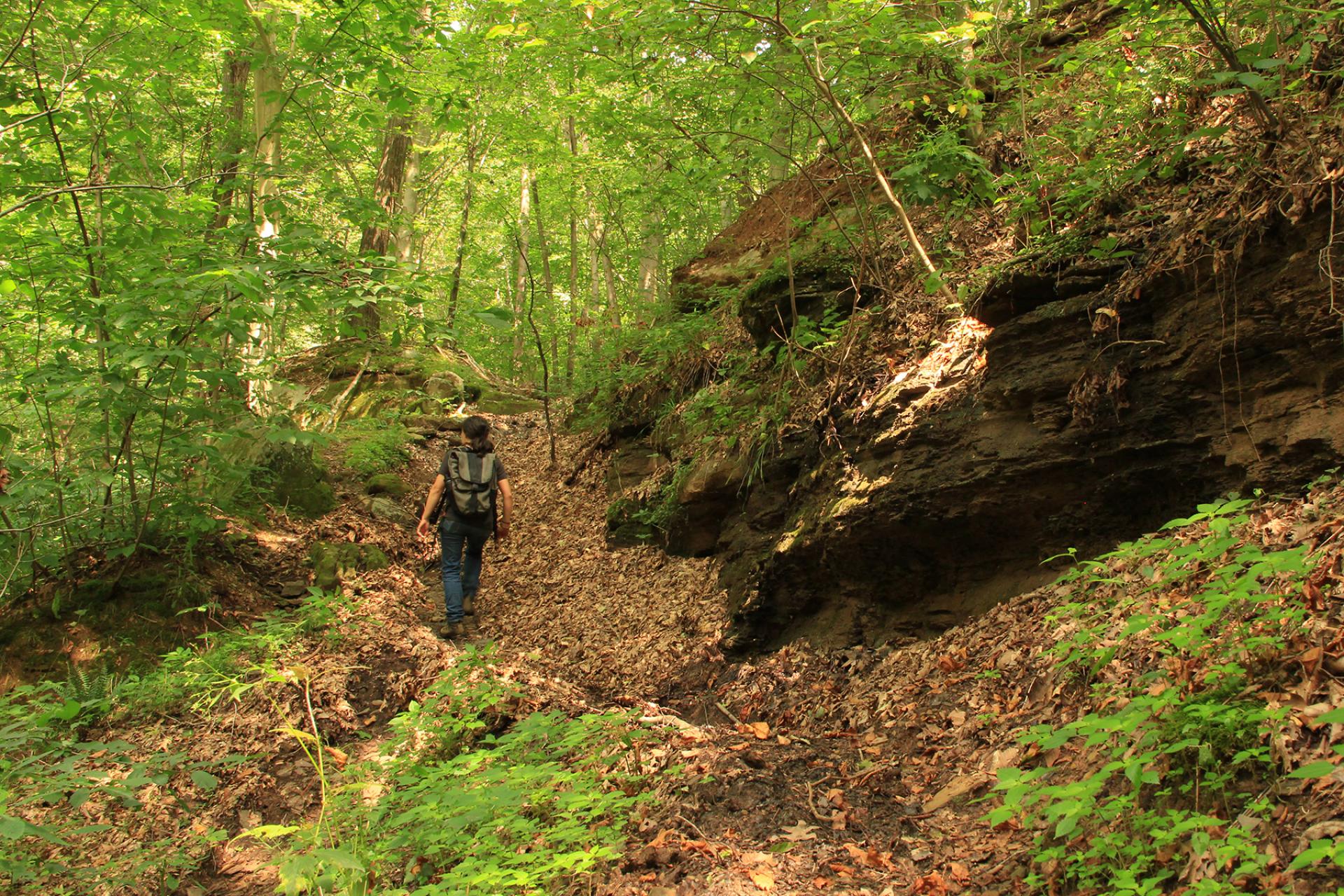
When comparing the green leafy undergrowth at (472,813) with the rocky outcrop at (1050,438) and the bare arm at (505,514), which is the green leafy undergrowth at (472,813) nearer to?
the rocky outcrop at (1050,438)

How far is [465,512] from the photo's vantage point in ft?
25.7

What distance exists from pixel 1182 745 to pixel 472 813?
286cm

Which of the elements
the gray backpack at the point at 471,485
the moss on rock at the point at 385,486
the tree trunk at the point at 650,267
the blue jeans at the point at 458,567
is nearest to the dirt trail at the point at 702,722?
the blue jeans at the point at 458,567

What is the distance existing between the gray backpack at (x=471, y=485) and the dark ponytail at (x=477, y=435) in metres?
0.10

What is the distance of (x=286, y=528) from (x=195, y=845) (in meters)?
4.74

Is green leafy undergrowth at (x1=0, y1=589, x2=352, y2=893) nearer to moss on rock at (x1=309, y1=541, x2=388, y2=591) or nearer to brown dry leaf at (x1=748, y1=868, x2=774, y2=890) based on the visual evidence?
moss on rock at (x1=309, y1=541, x2=388, y2=591)

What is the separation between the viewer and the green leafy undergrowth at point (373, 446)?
36.3 feet

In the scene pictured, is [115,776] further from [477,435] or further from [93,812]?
[477,435]

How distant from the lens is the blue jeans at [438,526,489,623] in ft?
25.2

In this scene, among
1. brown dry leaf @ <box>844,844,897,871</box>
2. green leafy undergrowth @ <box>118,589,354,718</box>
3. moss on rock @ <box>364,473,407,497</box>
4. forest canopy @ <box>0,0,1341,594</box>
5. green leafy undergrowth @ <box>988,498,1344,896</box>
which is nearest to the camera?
green leafy undergrowth @ <box>988,498,1344,896</box>

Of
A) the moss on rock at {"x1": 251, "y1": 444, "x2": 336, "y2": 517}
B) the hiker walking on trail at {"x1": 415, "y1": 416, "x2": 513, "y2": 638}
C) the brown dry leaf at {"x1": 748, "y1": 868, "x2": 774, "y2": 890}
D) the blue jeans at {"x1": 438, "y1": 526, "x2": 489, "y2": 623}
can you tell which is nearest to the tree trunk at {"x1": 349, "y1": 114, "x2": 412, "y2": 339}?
the moss on rock at {"x1": 251, "y1": 444, "x2": 336, "y2": 517}

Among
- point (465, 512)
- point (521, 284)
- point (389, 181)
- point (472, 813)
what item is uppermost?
point (389, 181)

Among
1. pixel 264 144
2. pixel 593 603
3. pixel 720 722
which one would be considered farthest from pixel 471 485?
pixel 264 144

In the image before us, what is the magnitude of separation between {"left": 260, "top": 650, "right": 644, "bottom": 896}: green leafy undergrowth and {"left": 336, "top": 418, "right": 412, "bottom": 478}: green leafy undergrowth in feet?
22.5
